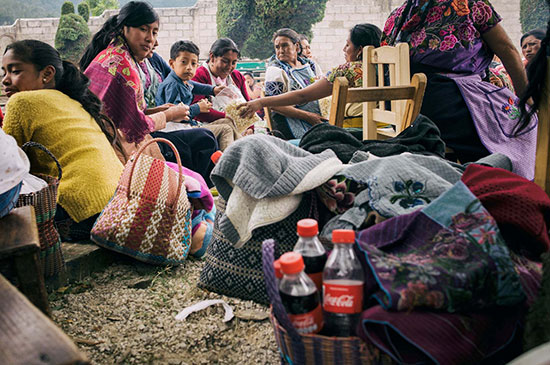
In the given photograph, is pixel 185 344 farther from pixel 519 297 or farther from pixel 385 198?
pixel 519 297

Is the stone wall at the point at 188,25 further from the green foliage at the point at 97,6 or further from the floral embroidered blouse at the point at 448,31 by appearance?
→ the floral embroidered blouse at the point at 448,31

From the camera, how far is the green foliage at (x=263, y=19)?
55.3 feet

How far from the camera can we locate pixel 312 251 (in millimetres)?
1299

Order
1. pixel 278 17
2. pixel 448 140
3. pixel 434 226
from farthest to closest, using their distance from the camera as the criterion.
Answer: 1. pixel 278 17
2. pixel 448 140
3. pixel 434 226

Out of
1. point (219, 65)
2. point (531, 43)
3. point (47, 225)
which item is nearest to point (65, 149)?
point (47, 225)

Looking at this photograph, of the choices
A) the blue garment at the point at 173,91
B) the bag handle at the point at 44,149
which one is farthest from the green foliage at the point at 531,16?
the bag handle at the point at 44,149

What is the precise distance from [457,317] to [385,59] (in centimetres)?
204

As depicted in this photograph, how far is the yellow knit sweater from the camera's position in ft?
8.50

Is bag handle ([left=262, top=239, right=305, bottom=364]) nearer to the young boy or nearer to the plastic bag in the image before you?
the young boy

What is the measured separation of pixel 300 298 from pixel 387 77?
2329 millimetres

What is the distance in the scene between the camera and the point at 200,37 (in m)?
21.5

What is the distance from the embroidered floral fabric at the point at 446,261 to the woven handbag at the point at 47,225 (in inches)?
67.8

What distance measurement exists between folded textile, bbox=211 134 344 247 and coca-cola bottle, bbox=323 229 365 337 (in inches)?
20.4

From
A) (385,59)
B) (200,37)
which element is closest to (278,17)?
(200,37)
